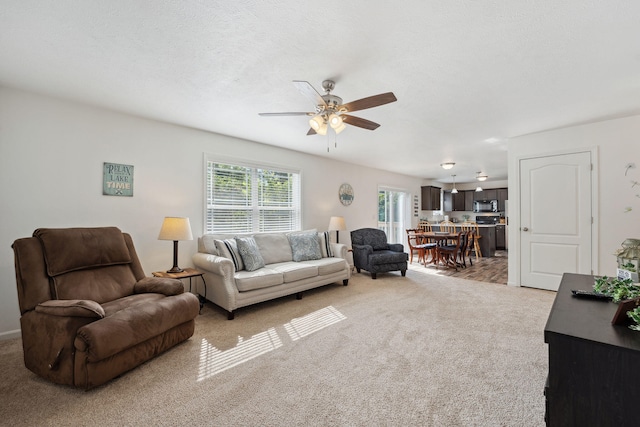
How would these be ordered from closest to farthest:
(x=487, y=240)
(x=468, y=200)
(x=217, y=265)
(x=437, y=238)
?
(x=217, y=265) < (x=437, y=238) < (x=487, y=240) < (x=468, y=200)

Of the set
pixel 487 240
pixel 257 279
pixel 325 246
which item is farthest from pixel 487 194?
pixel 257 279

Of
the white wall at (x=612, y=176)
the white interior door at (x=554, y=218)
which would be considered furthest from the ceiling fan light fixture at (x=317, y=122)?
the white wall at (x=612, y=176)

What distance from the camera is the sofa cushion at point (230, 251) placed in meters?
3.50

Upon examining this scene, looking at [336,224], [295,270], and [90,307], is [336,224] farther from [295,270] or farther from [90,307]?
[90,307]

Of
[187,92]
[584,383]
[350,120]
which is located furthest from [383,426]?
[187,92]

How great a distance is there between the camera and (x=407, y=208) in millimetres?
8367

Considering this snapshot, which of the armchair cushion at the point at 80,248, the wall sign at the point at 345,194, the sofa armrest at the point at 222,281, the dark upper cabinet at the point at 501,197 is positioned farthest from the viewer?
the dark upper cabinet at the point at 501,197

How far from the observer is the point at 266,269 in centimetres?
370

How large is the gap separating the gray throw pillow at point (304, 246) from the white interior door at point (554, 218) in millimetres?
3324

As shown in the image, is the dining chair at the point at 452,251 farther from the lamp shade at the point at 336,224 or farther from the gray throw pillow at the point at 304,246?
the gray throw pillow at the point at 304,246

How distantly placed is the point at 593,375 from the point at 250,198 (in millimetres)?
4232

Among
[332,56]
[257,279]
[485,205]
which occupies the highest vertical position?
[332,56]

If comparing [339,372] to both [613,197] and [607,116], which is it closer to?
[613,197]

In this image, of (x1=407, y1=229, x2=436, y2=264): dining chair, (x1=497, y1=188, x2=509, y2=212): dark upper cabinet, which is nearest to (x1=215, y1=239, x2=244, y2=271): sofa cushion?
(x1=407, y1=229, x2=436, y2=264): dining chair
